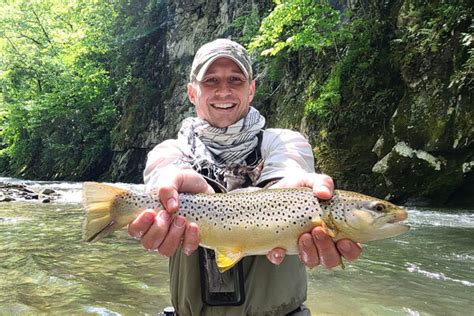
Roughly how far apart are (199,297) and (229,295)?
19cm

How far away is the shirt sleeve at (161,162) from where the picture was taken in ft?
8.29

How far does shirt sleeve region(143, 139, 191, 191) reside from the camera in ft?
8.29

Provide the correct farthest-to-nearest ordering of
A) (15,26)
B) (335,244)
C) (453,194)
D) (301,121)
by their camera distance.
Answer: (15,26), (301,121), (453,194), (335,244)

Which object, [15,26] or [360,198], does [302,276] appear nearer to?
[360,198]

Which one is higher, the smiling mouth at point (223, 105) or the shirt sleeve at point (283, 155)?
the smiling mouth at point (223, 105)

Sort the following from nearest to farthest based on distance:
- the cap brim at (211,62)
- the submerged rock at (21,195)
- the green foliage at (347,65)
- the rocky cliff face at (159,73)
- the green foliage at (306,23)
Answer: the cap brim at (211,62) → the green foliage at (347,65) → the green foliage at (306,23) → the submerged rock at (21,195) → the rocky cliff face at (159,73)

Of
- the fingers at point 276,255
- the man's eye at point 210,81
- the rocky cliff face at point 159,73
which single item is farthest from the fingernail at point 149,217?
the rocky cliff face at point 159,73

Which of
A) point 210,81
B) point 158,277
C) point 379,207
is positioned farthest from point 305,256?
point 158,277

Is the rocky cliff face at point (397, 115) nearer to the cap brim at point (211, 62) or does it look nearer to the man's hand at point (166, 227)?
the cap brim at point (211, 62)

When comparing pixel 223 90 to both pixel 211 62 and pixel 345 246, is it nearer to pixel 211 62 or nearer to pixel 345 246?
pixel 211 62

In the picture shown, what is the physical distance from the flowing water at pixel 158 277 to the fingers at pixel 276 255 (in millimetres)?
2569

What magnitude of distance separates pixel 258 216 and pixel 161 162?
0.65 m

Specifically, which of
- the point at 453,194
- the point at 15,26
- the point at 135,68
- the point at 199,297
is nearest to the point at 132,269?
the point at 199,297

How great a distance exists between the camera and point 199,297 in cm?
251
